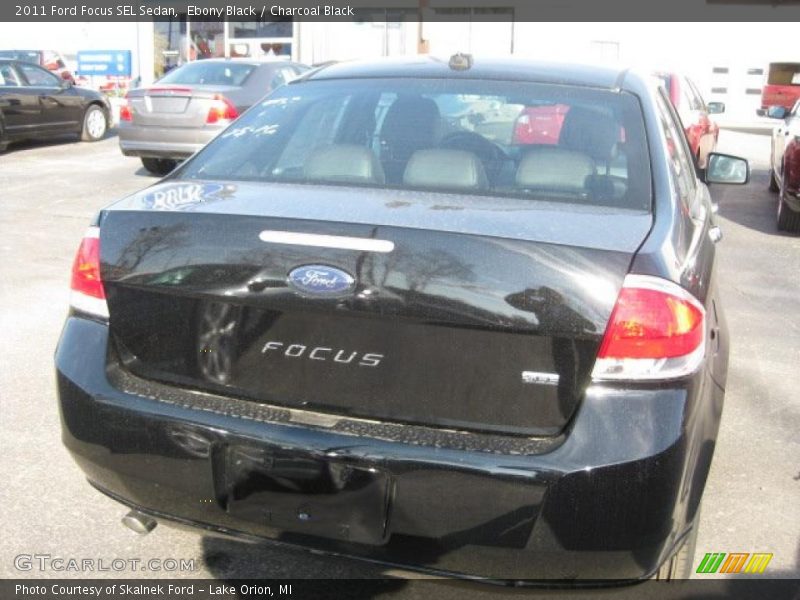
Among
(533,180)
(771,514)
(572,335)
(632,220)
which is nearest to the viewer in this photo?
(572,335)

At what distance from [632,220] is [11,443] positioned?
271cm

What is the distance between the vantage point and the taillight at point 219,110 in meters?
10.6

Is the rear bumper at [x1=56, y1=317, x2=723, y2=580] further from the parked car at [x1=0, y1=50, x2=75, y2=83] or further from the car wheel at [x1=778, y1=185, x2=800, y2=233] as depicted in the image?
the parked car at [x1=0, y1=50, x2=75, y2=83]

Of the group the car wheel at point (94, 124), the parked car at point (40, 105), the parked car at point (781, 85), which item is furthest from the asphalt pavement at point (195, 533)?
the parked car at point (781, 85)

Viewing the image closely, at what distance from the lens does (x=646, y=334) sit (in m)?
2.12

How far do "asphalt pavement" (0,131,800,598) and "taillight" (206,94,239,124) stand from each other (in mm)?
2786

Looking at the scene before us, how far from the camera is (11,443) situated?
3727mm

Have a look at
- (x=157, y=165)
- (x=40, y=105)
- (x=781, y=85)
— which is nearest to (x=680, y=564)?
(x=157, y=165)

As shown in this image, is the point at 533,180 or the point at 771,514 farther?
the point at 771,514

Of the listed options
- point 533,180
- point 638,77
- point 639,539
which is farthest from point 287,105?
point 639,539

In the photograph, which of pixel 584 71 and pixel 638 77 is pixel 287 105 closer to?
pixel 584 71

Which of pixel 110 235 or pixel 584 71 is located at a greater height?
pixel 584 71

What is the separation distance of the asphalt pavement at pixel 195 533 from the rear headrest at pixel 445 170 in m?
1.18

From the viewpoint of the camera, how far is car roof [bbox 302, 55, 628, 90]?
3227 mm
